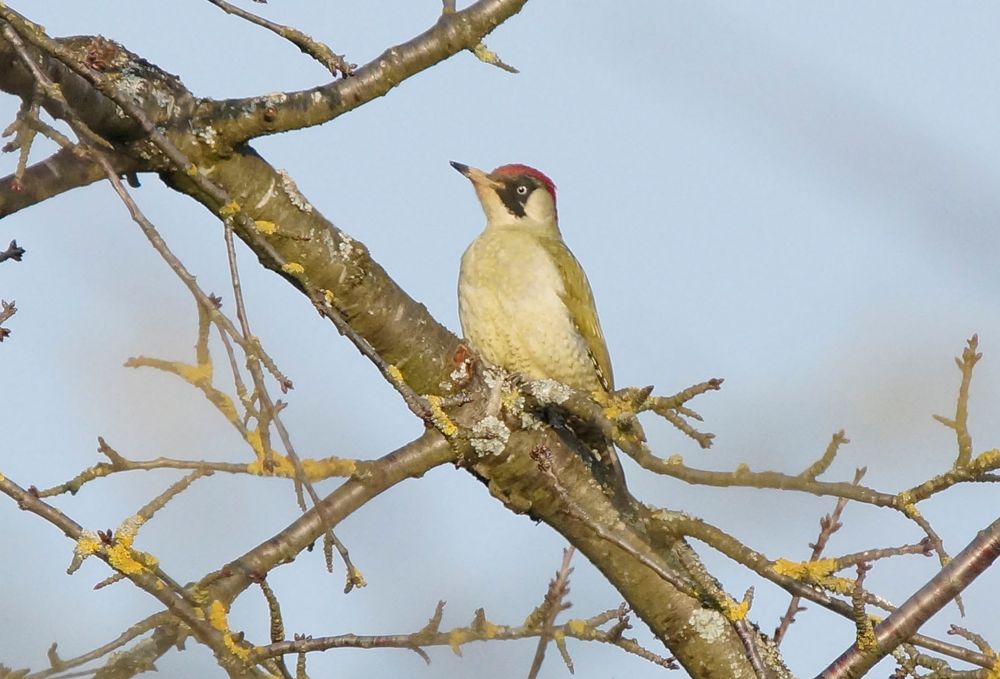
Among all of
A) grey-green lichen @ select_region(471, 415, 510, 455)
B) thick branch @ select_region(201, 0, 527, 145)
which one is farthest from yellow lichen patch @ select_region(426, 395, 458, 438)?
thick branch @ select_region(201, 0, 527, 145)

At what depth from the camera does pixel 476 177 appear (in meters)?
7.42

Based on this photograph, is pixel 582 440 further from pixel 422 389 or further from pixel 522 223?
pixel 522 223

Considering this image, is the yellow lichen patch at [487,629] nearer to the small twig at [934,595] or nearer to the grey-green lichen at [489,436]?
the grey-green lichen at [489,436]

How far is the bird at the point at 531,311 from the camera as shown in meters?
6.16

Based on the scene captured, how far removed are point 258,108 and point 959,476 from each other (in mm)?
A: 2295

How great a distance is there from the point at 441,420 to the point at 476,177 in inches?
134

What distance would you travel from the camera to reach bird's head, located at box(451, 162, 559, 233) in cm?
731

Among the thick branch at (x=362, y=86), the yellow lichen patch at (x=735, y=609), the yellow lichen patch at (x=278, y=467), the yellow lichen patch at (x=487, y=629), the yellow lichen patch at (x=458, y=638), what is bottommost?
the yellow lichen patch at (x=735, y=609)

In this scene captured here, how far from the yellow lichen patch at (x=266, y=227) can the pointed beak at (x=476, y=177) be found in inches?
136

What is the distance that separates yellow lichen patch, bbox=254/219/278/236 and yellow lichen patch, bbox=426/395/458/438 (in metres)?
0.73

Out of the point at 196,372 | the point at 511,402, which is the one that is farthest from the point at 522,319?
the point at 196,372

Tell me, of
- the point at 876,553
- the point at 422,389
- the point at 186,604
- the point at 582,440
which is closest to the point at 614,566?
the point at 582,440

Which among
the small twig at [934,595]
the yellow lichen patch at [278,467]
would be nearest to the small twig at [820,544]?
the small twig at [934,595]

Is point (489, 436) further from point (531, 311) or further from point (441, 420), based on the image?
point (531, 311)
